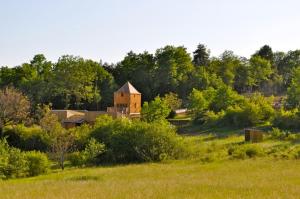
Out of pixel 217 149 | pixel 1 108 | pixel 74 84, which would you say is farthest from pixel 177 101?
pixel 217 149

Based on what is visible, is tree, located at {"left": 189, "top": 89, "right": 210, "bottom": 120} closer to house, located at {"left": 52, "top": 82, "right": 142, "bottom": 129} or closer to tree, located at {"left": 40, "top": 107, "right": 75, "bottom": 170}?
house, located at {"left": 52, "top": 82, "right": 142, "bottom": 129}

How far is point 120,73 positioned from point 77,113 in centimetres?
2676

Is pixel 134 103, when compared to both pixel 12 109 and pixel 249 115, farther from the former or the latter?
pixel 249 115

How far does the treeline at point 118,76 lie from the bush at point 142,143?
3775 cm

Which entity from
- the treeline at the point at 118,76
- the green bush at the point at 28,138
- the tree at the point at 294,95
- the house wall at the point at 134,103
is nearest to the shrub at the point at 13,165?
the green bush at the point at 28,138

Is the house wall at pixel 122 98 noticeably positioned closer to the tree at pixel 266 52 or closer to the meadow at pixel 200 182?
→ the meadow at pixel 200 182

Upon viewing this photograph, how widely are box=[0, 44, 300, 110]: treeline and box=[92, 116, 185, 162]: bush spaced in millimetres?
37745

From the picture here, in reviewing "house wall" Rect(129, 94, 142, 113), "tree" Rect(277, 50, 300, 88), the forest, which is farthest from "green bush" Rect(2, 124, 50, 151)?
"tree" Rect(277, 50, 300, 88)

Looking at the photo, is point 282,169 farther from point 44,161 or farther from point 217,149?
point 44,161

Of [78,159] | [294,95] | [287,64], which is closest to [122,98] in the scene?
[294,95]

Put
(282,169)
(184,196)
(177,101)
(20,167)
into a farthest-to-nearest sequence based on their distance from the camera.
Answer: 1. (177,101)
2. (20,167)
3. (282,169)
4. (184,196)

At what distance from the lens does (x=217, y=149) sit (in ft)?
111

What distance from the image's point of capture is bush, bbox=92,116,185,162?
33906 mm

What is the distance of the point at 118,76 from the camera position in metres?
86.0
